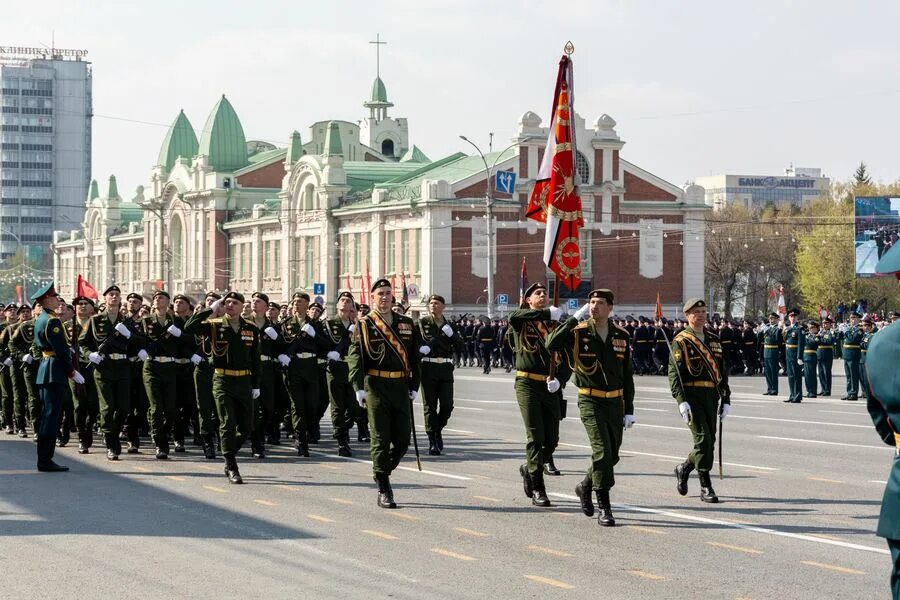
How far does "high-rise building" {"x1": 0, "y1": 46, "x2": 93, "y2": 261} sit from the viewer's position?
182500mm

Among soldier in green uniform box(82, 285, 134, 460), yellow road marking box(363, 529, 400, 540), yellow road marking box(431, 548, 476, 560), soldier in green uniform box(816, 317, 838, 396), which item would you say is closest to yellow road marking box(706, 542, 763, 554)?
yellow road marking box(431, 548, 476, 560)

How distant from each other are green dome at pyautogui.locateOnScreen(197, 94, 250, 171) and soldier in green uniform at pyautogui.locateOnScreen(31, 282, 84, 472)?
75289mm

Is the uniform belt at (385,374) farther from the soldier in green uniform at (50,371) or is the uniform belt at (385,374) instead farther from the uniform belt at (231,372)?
A: the soldier in green uniform at (50,371)

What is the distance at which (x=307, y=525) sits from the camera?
11.1 m

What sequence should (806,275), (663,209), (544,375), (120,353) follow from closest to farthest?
(544,375), (120,353), (663,209), (806,275)

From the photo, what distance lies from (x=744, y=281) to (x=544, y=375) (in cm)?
8798

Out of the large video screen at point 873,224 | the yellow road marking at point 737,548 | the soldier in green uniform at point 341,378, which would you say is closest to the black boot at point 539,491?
the yellow road marking at point 737,548

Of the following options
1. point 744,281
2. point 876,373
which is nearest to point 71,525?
point 876,373

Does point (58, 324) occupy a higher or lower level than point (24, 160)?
lower

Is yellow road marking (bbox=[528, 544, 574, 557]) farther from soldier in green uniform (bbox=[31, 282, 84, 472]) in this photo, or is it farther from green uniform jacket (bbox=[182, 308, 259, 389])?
soldier in green uniform (bbox=[31, 282, 84, 472])

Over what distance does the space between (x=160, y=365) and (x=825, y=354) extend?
1798cm

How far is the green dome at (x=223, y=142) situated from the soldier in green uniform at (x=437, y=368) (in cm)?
7377

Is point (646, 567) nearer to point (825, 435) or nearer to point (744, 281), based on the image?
point (825, 435)

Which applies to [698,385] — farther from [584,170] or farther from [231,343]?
[584,170]
